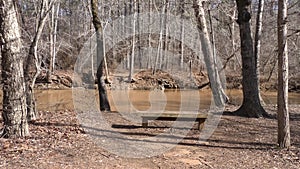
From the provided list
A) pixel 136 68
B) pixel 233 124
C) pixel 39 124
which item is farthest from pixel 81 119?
pixel 136 68

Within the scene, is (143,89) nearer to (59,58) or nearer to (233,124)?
(59,58)

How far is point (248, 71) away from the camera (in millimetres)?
8523

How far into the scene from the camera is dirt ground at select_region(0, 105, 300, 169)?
189 inches

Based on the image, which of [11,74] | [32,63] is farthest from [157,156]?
Result: [32,63]

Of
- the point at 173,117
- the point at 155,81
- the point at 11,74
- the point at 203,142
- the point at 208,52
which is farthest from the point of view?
the point at 155,81

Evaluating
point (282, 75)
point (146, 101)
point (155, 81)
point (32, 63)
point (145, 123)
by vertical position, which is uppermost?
point (32, 63)

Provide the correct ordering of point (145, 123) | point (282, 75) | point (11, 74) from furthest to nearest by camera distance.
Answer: point (145, 123)
point (11, 74)
point (282, 75)

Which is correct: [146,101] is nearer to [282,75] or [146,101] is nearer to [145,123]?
[145,123]

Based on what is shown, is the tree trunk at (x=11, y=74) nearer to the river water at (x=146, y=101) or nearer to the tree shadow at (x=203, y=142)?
the tree shadow at (x=203, y=142)

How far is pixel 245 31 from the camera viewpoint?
8547 mm

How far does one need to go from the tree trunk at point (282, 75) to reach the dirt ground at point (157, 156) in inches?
10.3

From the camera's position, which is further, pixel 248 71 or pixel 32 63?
pixel 248 71

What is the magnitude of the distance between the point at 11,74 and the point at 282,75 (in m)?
4.52

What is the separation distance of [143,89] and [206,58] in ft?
48.3
